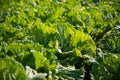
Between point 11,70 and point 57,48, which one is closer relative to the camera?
point 11,70

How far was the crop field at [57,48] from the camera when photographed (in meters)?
4.13

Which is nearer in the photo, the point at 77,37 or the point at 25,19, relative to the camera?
the point at 77,37

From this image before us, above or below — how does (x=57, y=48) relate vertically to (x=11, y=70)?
below

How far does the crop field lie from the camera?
4133mm

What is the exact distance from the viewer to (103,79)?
432 centimetres

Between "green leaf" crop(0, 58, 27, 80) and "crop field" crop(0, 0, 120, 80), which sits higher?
"green leaf" crop(0, 58, 27, 80)

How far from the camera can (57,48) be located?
4949 millimetres

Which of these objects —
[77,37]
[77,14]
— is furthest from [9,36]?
[77,14]

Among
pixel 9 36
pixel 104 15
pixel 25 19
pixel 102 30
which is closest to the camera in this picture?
pixel 9 36

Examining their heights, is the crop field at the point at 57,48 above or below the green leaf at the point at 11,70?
below

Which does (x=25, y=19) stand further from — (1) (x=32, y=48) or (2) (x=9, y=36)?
(1) (x=32, y=48)

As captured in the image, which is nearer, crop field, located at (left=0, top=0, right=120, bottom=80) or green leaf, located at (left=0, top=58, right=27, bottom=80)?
green leaf, located at (left=0, top=58, right=27, bottom=80)

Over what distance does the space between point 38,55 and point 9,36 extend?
2.02 metres

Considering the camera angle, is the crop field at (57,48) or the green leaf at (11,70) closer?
the green leaf at (11,70)
